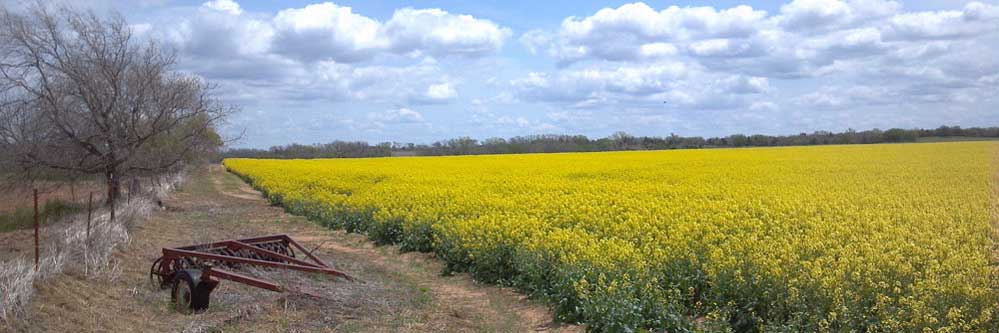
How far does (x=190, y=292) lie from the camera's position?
8.56 metres

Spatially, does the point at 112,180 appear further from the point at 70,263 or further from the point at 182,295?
the point at 182,295

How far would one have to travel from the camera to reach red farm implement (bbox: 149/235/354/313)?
8.53m

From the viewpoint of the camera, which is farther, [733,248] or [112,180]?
[112,180]

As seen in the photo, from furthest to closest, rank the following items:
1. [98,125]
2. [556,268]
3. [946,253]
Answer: [98,125] → [556,268] → [946,253]

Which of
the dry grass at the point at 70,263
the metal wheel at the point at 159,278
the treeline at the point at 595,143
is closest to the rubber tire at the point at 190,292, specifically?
the metal wheel at the point at 159,278

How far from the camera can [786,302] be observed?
23.5 ft

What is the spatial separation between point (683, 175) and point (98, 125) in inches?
707

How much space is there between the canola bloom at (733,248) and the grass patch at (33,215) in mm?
6746

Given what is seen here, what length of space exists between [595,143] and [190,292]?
3204 inches

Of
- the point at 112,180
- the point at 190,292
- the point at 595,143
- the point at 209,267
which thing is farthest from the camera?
the point at 595,143

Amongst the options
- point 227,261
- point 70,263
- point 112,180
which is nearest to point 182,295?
point 227,261

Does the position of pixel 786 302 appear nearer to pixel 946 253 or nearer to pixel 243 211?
pixel 946 253

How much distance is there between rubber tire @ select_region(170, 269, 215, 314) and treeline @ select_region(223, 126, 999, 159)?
62.6 m

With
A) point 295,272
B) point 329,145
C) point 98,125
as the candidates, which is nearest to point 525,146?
point 329,145
